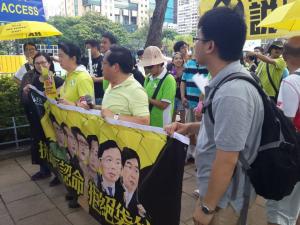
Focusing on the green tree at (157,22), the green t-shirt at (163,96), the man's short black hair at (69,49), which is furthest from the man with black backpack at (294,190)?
the green tree at (157,22)

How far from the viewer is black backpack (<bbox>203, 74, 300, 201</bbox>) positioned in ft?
4.41

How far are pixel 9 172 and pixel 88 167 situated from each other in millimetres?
2273

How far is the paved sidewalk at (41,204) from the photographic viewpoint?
2967 millimetres

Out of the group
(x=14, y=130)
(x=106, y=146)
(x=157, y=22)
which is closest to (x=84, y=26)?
(x=157, y=22)

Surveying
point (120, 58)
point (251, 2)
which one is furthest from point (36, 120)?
point (251, 2)

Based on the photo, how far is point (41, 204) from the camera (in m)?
3.31

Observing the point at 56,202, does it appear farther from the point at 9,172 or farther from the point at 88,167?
the point at 9,172

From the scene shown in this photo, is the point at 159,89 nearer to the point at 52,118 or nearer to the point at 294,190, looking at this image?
the point at 52,118

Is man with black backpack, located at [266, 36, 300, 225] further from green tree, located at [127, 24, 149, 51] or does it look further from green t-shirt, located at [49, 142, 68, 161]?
green tree, located at [127, 24, 149, 51]

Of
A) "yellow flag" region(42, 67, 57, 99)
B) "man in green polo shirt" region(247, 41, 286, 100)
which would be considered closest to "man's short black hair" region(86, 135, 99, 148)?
"yellow flag" region(42, 67, 57, 99)

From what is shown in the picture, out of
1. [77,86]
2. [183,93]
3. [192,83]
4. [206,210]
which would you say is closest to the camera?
[206,210]

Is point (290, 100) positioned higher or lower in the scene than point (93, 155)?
higher

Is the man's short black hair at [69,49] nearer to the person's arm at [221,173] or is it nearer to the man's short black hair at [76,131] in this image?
the man's short black hair at [76,131]

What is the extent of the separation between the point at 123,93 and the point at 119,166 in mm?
642
